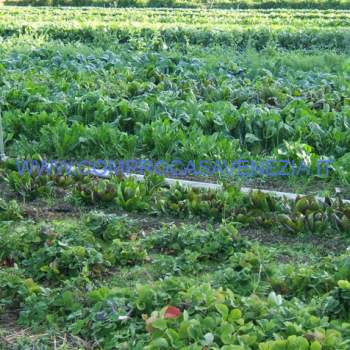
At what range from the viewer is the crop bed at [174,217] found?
153 inches

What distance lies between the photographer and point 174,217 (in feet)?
19.3

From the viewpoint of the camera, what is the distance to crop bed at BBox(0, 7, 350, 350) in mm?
3885

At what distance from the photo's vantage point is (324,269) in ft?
14.9

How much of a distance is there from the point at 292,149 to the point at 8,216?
2854 millimetres

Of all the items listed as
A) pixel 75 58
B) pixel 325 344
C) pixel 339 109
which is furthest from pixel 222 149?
pixel 75 58

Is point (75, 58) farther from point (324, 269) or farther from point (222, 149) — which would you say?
point (324, 269)
